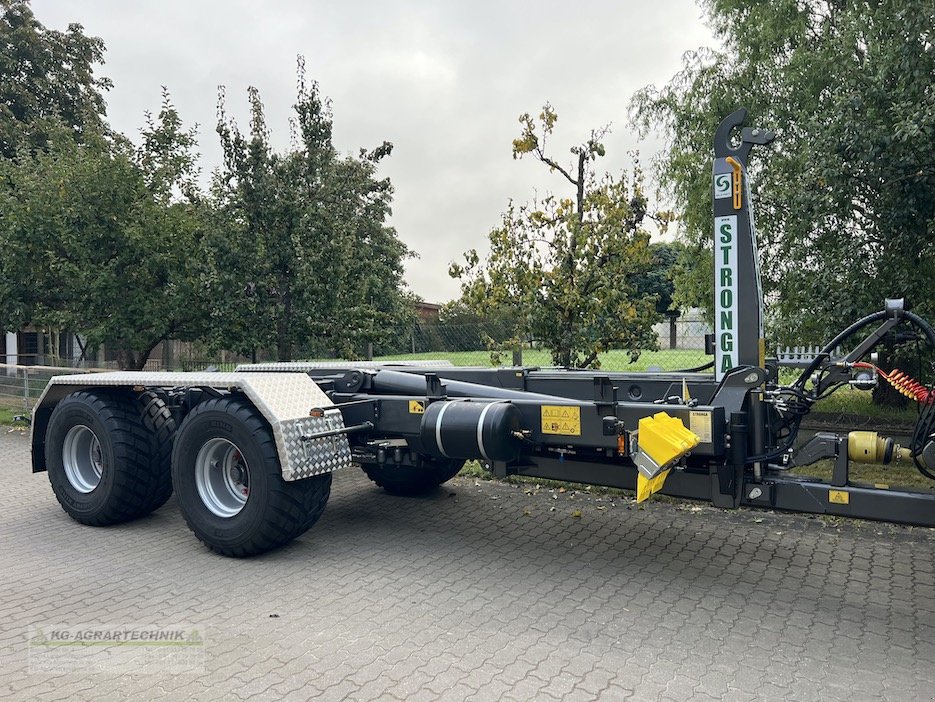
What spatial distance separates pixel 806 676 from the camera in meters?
3.43

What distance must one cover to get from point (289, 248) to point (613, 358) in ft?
16.3

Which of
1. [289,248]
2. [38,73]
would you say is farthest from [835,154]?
[38,73]

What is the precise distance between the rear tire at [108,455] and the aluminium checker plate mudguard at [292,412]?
1.26 feet

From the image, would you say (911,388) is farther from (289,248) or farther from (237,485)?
(289,248)

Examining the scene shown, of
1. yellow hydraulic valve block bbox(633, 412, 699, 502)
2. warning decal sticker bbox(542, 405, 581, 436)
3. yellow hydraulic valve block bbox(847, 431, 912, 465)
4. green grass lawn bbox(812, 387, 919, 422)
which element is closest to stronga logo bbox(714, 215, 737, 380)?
yellow hydraulic valve block bbox(633, 412, 699, 502)

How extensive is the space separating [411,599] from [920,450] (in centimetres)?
297

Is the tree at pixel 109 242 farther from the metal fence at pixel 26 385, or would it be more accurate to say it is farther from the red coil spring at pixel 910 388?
the red coil spring at pixel 910 388

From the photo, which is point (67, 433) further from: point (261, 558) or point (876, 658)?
point (876, 658)

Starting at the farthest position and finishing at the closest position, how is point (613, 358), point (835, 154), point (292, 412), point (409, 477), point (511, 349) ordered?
point (613, 358) < point (511, 349) < point (835, 154) < point (409, 477) < point (292, 412)

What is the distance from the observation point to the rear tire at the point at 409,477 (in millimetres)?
6871

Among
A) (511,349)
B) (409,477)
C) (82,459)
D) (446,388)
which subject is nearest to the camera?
(446,388)

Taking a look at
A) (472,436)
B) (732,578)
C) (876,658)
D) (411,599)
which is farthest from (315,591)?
(876,658)

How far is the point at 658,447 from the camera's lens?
394 centimetres

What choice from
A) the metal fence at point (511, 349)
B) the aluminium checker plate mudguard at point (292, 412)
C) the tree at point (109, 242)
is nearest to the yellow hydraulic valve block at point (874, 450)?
the aluminium checker plate mudguard at point (292, 412)
